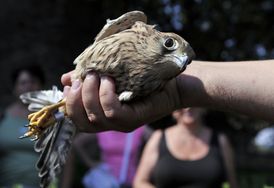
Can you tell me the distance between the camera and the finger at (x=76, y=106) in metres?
2.33

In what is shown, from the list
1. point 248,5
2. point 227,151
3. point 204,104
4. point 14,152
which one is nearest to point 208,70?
point 204,104

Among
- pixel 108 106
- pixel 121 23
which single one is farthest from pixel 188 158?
pixel 108 106

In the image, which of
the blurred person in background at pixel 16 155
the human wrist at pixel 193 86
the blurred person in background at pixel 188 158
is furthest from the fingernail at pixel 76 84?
the blurred person in background at pixel 16 155

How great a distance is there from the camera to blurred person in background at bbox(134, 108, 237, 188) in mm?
4660

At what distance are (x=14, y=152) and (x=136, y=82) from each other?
114 inches

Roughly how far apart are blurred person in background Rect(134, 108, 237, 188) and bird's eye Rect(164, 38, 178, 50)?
2384mm

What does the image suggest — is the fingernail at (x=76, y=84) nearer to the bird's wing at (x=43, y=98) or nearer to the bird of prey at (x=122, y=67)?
the bird of prey at (x=122, y=67)

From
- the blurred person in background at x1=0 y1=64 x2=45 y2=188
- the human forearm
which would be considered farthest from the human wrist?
the blurred person in background at x1=0 y1=64 x2=45 y2=188

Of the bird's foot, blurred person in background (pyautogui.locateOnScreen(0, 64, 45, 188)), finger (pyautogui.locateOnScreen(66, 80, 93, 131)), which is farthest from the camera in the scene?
blurred person in background (pyautogui.locateOnScreen(0, 64, 45, 188))

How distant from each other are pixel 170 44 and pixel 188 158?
250 cm

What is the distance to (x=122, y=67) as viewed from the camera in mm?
2385

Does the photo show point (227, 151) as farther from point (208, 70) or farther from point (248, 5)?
point (248, 5)

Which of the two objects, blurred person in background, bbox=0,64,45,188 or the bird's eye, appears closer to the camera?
the bird's eye

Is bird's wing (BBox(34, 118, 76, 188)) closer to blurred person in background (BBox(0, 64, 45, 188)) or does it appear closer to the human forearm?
the human forearm
